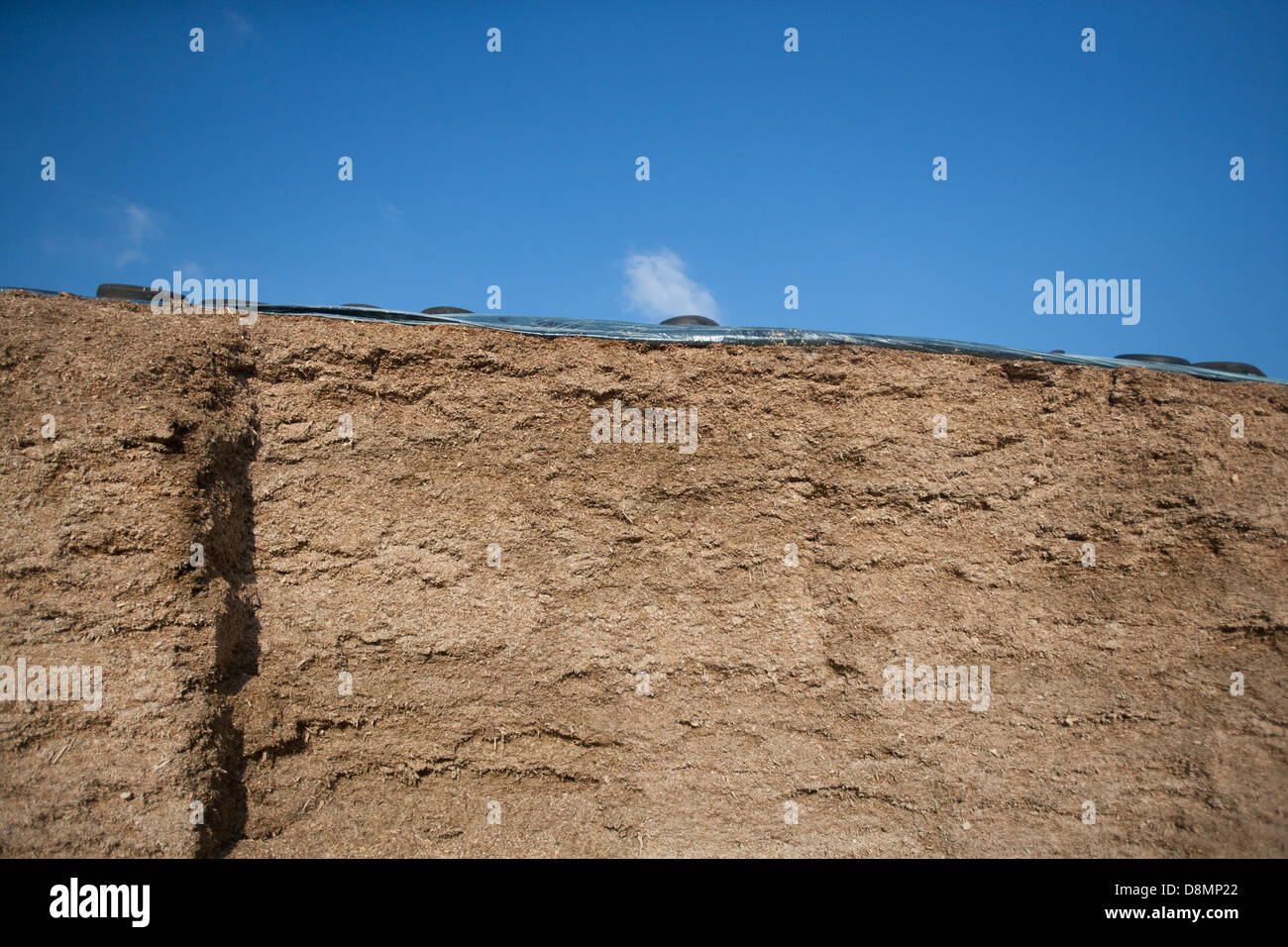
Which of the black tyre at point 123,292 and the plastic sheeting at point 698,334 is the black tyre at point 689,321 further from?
the black tyre at point 123,292

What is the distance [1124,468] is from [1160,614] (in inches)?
26.7

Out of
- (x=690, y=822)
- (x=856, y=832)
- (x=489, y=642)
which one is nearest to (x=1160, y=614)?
(x=856, y=832)

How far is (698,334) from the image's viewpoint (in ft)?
11.4

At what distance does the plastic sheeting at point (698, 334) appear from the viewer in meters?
3.40

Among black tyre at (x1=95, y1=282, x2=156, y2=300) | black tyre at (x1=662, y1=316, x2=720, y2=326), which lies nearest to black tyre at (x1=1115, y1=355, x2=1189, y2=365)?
black tyre at (x1=662, y1=316, x2=720, y2=326)

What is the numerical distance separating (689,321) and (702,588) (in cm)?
149

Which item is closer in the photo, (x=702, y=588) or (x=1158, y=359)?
(x=702, y=588)

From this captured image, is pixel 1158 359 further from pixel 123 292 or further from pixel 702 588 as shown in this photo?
pixel 123 292

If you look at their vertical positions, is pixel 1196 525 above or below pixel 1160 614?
above

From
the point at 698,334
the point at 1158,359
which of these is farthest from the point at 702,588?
the point at 1158,359

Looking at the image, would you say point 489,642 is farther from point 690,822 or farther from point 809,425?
point 809,425

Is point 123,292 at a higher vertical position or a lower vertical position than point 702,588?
higher

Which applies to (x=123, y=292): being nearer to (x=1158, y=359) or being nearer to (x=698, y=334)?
(x=698, y=334)

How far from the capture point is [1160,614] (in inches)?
132
